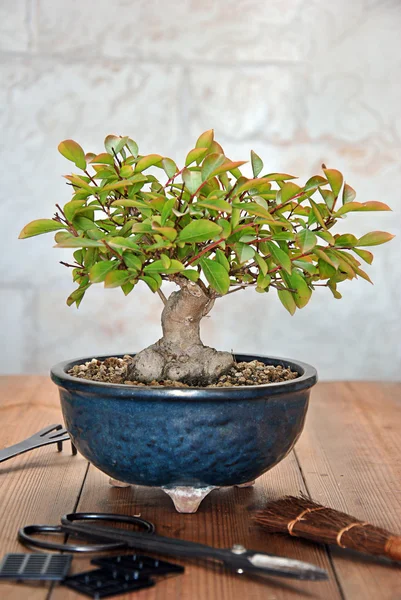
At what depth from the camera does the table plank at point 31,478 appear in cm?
83

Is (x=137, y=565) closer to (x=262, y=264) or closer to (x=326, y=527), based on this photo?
(x=326, y=527)

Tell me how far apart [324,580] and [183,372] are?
1.26 ft

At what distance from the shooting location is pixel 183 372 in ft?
3.27

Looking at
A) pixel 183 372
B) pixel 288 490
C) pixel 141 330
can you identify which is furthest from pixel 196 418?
pixel 141 330

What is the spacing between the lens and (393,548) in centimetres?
73

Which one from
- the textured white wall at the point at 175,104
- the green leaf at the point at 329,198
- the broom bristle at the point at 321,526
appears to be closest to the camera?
the broom bristle at the point at 321,526

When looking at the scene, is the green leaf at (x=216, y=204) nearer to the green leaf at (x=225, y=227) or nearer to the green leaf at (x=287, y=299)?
the green leaf at (x=225, y=227)

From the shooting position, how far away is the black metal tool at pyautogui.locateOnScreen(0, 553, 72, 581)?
685 millimetres

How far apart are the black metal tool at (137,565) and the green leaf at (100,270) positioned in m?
0.33

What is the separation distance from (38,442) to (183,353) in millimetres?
324

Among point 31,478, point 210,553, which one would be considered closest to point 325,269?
point 210,553

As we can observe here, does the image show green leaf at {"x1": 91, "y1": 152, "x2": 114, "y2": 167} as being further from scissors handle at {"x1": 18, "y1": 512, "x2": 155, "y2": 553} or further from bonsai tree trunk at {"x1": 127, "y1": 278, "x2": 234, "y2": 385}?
scissors handle at {"x1": 18, "y1": 512, "x2": 155, "y2": 553}

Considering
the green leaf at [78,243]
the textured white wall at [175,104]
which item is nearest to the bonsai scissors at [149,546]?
the green leaf at [78,243]

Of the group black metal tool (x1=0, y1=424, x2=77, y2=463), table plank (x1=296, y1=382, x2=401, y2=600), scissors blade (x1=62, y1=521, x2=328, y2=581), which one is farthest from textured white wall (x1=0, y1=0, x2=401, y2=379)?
scissors blade (x1=62, y1=521, x2=328, y2=581)
